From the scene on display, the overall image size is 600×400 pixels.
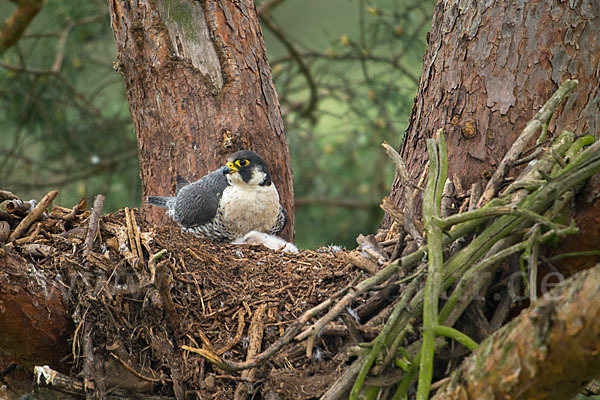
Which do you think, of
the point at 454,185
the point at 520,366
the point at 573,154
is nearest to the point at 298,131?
the point at 454,185

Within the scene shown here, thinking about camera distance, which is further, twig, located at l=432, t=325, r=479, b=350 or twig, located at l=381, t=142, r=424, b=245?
twig, located at l=381, t=142, r=424, b=245

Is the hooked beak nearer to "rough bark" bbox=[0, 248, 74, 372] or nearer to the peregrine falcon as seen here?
the peregrine falcon

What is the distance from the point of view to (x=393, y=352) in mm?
1484

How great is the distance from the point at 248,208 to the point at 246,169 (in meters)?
0.28

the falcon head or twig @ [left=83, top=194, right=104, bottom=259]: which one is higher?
the falcon head

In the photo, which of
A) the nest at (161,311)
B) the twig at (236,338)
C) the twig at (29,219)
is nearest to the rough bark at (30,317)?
the nest at (161,311)

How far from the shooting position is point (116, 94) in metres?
5.70

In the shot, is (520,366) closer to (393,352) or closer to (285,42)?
(393,352)

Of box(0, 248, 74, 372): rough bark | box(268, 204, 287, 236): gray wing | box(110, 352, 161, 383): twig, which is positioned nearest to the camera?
box(0, 248, 74, 372): rough bark

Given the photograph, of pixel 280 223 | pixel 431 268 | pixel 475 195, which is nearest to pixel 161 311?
pixel 431 268

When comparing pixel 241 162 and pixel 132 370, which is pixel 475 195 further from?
pixel 241 162

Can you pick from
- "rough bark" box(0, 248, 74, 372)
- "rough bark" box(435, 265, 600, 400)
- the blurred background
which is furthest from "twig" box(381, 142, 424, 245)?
the blurred background

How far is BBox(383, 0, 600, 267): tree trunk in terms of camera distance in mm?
2072

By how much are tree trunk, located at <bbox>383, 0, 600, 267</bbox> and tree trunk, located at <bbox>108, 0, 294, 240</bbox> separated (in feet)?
3.78
